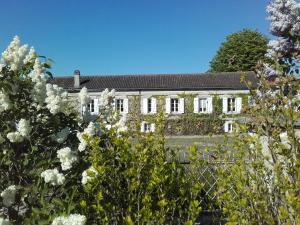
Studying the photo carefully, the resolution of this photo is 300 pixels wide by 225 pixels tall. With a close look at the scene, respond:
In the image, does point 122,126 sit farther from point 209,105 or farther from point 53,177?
point 209,105

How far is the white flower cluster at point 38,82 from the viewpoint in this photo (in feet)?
10.4

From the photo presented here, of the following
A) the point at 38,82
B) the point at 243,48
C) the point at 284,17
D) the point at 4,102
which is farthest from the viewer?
the point at 243,48

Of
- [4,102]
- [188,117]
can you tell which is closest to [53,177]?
[4,102]

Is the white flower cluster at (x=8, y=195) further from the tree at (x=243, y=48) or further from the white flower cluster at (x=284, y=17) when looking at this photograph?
the tree at (x=243, y=48)

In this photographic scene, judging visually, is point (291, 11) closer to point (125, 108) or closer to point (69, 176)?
point (69, 176)

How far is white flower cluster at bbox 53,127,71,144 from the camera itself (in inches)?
119

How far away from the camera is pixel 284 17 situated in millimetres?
7863

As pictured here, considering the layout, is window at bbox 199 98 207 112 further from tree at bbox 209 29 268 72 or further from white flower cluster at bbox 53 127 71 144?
white flower cluster at bbox 53 127 71 144

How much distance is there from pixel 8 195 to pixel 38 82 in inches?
36.4

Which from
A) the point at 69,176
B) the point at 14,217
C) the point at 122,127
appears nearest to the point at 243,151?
the point at 122,127

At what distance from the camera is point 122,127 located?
302cm

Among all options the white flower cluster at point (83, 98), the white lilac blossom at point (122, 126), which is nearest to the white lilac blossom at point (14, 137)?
the white flower cluster at point (83, 98)

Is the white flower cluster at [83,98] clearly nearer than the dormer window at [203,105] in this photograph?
Yes

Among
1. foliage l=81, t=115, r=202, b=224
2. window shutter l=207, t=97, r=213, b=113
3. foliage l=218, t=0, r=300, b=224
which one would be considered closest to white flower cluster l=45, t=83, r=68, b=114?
foliage l=81, t=115, r=202, b=224
